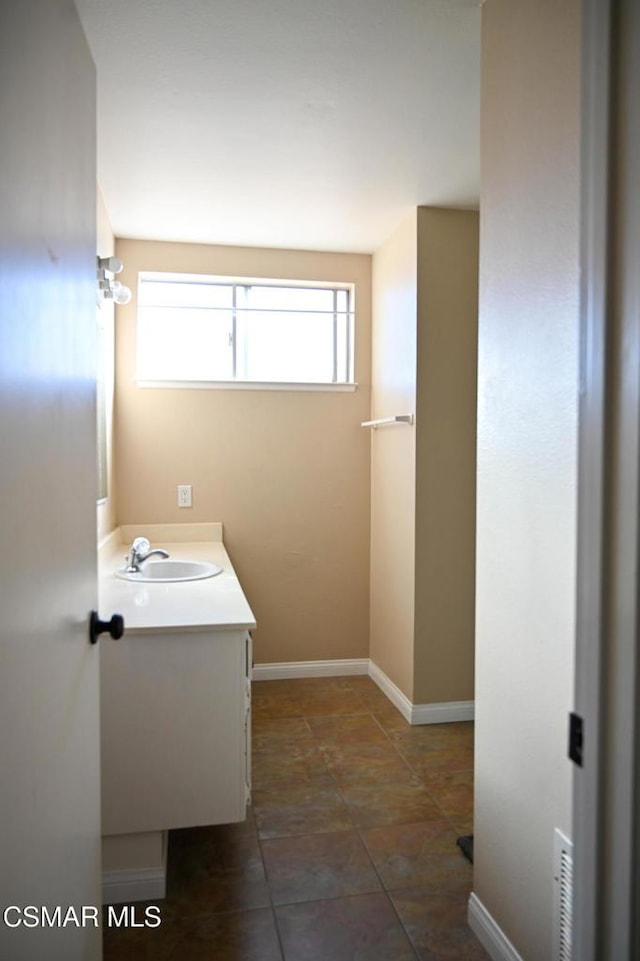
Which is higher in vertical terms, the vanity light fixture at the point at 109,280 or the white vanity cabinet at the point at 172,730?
the vanity light fixture at the point at 109,280

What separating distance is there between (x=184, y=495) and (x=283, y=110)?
2012 mm

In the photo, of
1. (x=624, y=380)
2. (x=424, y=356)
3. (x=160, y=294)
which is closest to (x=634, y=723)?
(x=624, y=380)

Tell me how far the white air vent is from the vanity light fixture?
2.19 metres

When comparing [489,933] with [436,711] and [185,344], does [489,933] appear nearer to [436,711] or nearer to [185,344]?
[436,711]

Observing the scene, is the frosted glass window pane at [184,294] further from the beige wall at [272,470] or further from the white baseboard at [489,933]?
the white baseboard at [489,933]

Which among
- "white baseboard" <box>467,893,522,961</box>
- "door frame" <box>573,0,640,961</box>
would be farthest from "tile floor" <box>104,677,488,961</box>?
"door frame" <box>573,0,640,961</box>

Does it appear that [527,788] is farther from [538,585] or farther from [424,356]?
[424,356]

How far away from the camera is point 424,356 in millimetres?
2996

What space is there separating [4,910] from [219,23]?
1.97 meters

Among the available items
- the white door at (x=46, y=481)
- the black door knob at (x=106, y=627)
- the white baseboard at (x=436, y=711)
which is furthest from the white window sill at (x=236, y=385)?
the black door knob at (x=106, y=627)

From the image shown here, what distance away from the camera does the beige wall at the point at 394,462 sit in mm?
3057

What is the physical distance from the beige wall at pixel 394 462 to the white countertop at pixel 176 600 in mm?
913

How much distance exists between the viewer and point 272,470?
3590 millimetres

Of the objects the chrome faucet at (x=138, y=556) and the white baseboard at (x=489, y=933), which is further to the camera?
the chrome faucet at (x=138, y=556)
